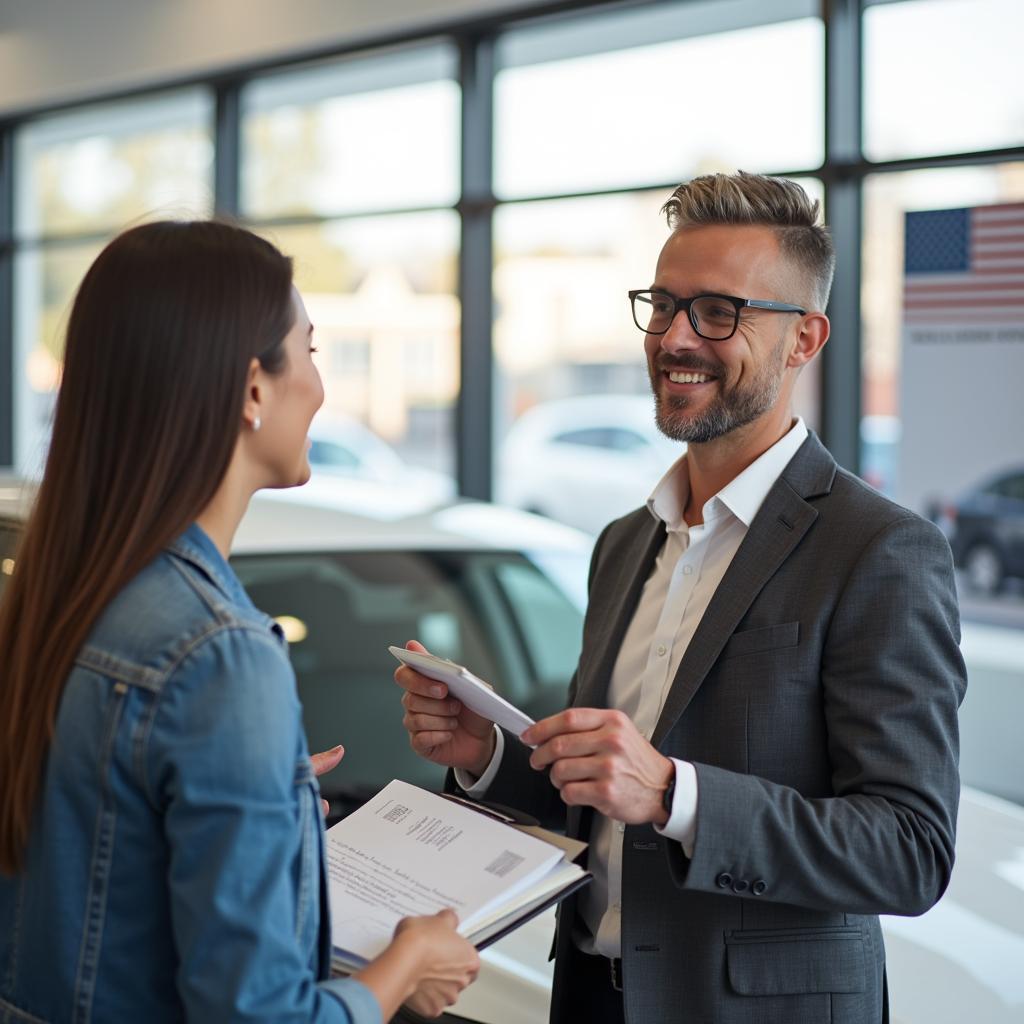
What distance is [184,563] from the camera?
129 cm

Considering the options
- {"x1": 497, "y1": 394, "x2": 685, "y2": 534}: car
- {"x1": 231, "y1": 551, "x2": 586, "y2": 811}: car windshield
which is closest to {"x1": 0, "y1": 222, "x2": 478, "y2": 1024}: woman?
{"x1": 231, "y1": 551, "x2": 586, "y2": 811}: car windshield

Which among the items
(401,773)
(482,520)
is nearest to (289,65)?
(482,520)

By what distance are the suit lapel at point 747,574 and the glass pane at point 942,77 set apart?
13.4ft

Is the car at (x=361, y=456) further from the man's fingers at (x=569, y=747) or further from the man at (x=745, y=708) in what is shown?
the man's fingers at (x=569, y=747)

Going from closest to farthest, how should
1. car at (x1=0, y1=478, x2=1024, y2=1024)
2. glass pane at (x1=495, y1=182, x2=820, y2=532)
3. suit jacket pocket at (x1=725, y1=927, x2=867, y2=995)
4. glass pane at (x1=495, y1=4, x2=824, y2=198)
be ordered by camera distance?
suit jacket pocket at (x1=725, y1=927, x2=867, y2=995), car at (x1=0, y1=478, x2=1024, y2=1024), glass pane at (x1=495, y1=4, x2=824, y2=198), glass pane at (x1=495, y1=182, x2=820, y2=532)

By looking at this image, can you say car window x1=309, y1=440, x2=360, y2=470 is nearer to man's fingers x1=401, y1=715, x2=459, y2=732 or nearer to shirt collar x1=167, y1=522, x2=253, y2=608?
man's fingers x1=401, y1=715, x2=459, y2=732

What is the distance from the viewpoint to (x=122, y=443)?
1289 mm

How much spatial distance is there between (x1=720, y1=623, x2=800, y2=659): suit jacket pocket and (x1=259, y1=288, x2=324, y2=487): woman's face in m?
0.61

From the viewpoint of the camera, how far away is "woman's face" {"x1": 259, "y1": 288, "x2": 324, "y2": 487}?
4.44 feet

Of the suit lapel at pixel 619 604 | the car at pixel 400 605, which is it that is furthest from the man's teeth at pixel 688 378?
the car at pixel 400 605

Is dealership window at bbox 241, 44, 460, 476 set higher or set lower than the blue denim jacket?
higher

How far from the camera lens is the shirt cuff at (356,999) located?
1.26 meters

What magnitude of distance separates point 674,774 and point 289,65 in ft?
22.9

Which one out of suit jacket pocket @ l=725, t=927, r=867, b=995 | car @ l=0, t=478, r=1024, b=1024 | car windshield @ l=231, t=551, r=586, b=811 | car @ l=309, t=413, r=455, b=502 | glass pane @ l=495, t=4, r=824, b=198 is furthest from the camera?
car @ l=309, t=413, r=455, b=502
